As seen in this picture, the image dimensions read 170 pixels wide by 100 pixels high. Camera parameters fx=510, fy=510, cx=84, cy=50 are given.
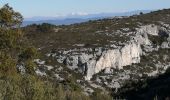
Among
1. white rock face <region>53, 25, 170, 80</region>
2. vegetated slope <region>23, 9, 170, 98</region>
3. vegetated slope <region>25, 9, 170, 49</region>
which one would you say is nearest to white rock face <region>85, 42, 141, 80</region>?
white rock face <region>53, 25, 170, 80</region>

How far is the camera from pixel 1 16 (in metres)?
46.2

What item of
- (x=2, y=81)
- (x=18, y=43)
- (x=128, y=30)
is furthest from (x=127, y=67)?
(x=2, y=81)

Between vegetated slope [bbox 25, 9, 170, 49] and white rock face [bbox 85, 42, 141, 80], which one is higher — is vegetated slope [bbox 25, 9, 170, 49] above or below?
above

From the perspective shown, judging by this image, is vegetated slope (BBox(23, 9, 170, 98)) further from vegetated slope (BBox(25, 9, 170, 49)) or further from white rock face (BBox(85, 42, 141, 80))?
white rock face (BBox(85, 42, 141, 80))

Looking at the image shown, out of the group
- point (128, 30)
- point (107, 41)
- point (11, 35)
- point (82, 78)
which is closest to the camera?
point (11, 35)

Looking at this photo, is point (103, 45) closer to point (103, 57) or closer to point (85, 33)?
point (103, 57)

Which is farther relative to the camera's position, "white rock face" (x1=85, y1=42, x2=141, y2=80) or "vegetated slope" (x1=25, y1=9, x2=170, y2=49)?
"vegetated slope" (x1=25, y1=9, x2=170, y2=49)

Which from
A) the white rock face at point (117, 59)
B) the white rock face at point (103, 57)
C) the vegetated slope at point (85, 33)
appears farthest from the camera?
the vegetated slope at point (85, 33)

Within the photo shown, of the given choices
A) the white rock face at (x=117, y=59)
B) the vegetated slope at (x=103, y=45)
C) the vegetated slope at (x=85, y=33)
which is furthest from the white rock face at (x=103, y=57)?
the vegetated slope at (x=85, y=33)

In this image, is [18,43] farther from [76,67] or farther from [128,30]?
[128,30]

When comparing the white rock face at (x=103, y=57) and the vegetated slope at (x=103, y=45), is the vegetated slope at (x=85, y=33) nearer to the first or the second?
the vegetated slope at (x=103, y=45)

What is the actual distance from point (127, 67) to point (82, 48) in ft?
→ 28.3

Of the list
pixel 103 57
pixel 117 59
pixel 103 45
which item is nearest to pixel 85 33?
pixel 103 45

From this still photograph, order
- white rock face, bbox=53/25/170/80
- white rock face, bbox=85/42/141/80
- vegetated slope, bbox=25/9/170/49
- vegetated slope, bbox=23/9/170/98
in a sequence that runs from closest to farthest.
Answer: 1. vegetated slope, bbox=23/9/170/98
2. white rock face, bbox=53/25/170/80
3. white rock face, bbox=85/42/141/80
4. vegetated slope, bbox=25/9/170/49
